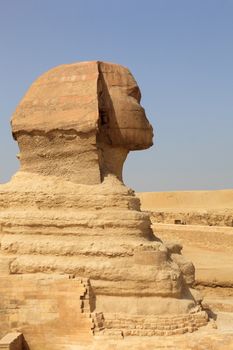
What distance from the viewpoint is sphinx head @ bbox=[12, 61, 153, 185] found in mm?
11578

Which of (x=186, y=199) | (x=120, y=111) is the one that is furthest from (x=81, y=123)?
(x=186, y=199)

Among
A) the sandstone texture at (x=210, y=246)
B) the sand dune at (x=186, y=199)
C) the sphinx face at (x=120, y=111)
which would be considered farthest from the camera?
the sand dune at (x=186, y=199)

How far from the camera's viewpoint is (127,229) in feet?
35.1

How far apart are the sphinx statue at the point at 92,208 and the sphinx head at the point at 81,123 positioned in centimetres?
3

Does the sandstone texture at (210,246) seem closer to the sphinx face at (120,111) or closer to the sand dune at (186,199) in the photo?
the sand dune at (186,199)

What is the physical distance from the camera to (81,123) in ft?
37.7

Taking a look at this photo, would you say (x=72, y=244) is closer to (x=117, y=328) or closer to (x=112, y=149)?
(x=117, y=328)

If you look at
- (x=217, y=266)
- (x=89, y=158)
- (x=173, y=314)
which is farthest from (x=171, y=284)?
(x=217, y=266)

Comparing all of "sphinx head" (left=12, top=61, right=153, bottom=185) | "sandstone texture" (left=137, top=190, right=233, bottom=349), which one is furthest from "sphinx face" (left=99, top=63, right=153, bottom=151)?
"sandstone texture" (left=137, top=190, right=233, bottom=349)

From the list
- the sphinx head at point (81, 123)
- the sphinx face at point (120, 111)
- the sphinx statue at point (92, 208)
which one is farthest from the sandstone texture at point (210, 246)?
the sphinx head at point (81, 123)

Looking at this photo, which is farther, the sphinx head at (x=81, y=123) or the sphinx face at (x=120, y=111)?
the sphinx face at (x=120, y=111)

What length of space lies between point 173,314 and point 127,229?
2.01 meters

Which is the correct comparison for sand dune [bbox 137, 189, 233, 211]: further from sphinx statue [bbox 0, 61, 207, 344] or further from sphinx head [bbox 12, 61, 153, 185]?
sphinx statue [bbox 0, 61, 207, 344]

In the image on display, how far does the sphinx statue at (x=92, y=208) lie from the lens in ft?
33.3
